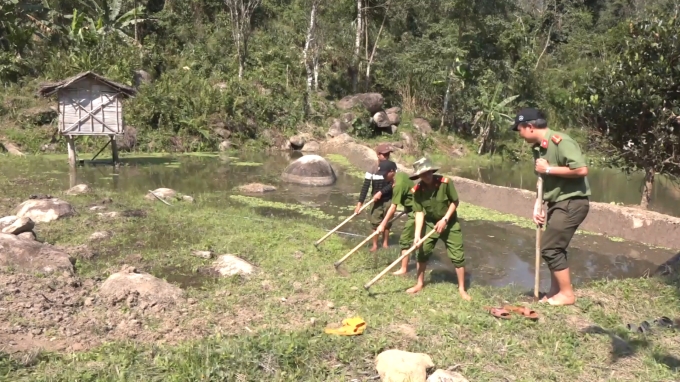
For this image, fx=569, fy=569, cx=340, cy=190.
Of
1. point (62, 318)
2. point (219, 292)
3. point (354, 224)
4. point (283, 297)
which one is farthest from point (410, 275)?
point (62, 318)

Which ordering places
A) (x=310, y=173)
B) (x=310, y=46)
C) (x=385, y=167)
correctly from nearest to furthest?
1. (x=385, y=167)
2. (x=310, y=173)
3. (x=310, y=46)

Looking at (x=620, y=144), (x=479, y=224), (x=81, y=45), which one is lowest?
(x=479, y=224)

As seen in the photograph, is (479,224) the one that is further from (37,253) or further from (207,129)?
(207,129)

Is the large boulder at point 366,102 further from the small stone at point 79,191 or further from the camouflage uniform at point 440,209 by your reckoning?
the camouflage uniform at point 440,209

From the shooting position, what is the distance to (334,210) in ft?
35.7

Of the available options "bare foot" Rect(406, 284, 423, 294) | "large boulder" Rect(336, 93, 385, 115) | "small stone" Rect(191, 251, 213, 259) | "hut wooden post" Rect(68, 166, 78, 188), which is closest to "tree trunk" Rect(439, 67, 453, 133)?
"large boulder" Rect(336, 93, 385, 115)

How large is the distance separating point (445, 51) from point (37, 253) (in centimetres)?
2197

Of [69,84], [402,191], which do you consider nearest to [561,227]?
[402,191]

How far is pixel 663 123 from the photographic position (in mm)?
8258

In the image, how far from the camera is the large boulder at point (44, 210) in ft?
26.5

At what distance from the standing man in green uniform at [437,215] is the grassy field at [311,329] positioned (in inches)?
10.7

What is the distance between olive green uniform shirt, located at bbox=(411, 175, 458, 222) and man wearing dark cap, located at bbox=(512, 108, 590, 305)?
0.85 metres

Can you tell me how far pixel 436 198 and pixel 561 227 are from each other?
119 cm

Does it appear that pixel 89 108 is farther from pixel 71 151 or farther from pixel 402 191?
pixel 402 191
